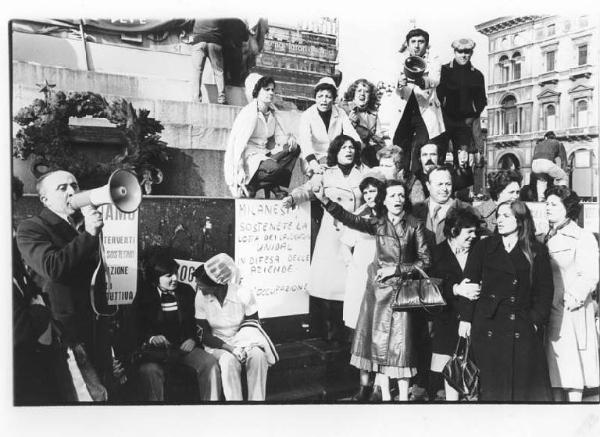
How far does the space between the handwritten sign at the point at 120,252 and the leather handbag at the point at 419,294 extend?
7.63ft

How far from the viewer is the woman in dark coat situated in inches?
201

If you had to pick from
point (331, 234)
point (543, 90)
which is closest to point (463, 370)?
point (331, 234)

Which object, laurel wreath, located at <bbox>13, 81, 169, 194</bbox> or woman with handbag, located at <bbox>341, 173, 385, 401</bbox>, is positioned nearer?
laurel wreath, located at <bbox>13, 81, 169, 194</bbox>

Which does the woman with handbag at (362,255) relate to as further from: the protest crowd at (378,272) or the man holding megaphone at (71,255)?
the man holding megaphone at (71,255)

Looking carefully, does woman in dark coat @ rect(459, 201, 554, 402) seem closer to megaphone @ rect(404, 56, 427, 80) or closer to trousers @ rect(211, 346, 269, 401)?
megaphone @ rect(404, 56, 427, 80)

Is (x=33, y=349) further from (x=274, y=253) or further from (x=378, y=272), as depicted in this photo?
(x=378, y=272)

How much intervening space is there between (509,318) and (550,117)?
1954 mm

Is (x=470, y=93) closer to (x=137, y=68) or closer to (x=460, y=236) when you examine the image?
(x=460, y=236)

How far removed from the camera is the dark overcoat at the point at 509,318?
511 cm

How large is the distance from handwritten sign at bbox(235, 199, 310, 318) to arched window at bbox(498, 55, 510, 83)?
2.22 meters

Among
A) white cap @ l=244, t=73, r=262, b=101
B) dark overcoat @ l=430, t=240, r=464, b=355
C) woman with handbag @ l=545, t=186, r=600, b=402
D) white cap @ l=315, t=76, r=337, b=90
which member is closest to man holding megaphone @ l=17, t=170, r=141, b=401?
white cap @ l=244, t=73, r=262, b=101

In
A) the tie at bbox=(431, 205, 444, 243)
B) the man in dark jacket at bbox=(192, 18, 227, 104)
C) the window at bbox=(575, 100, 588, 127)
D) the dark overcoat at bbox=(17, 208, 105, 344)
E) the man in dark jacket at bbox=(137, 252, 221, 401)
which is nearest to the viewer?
the dark overcoat at bbox=(17, 208, 105, 344)

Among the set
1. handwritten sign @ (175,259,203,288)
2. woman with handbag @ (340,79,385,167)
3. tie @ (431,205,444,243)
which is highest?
woman with handbag @ (340,79,385,167)

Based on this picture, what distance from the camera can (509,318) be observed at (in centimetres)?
510
